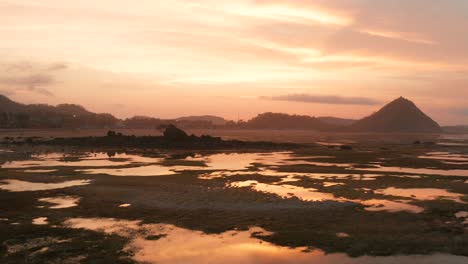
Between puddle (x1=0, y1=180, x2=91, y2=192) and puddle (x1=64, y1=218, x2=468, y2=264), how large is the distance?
40.9ft

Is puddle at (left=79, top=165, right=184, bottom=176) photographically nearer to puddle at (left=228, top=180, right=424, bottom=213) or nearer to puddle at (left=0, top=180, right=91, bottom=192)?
puddle at (left=0, top=180, right=91, bottom=192)

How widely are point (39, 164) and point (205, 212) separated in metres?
31.9

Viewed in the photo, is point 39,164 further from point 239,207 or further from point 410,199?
point 410,199

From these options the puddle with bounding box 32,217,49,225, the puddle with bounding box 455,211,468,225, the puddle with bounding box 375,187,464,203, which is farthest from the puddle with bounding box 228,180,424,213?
the puddle with bounding box 32,217,49,225

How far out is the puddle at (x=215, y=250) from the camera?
618 inches

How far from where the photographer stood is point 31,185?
107 ft

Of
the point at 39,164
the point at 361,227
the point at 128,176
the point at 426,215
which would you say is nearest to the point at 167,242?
the point at 361,227

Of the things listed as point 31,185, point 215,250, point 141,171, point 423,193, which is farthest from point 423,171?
point 31,185

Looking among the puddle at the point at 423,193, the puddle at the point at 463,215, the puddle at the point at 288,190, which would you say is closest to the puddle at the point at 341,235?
the puddle at the point at 463,215

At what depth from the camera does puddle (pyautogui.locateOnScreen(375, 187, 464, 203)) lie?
92.6ft

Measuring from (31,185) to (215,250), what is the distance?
Result: 21335 mm

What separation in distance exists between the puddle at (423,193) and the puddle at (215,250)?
12175 mm

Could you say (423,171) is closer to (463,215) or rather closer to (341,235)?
(463,215)

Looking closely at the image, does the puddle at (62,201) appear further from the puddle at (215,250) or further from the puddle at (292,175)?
the puddle at (292,175)
